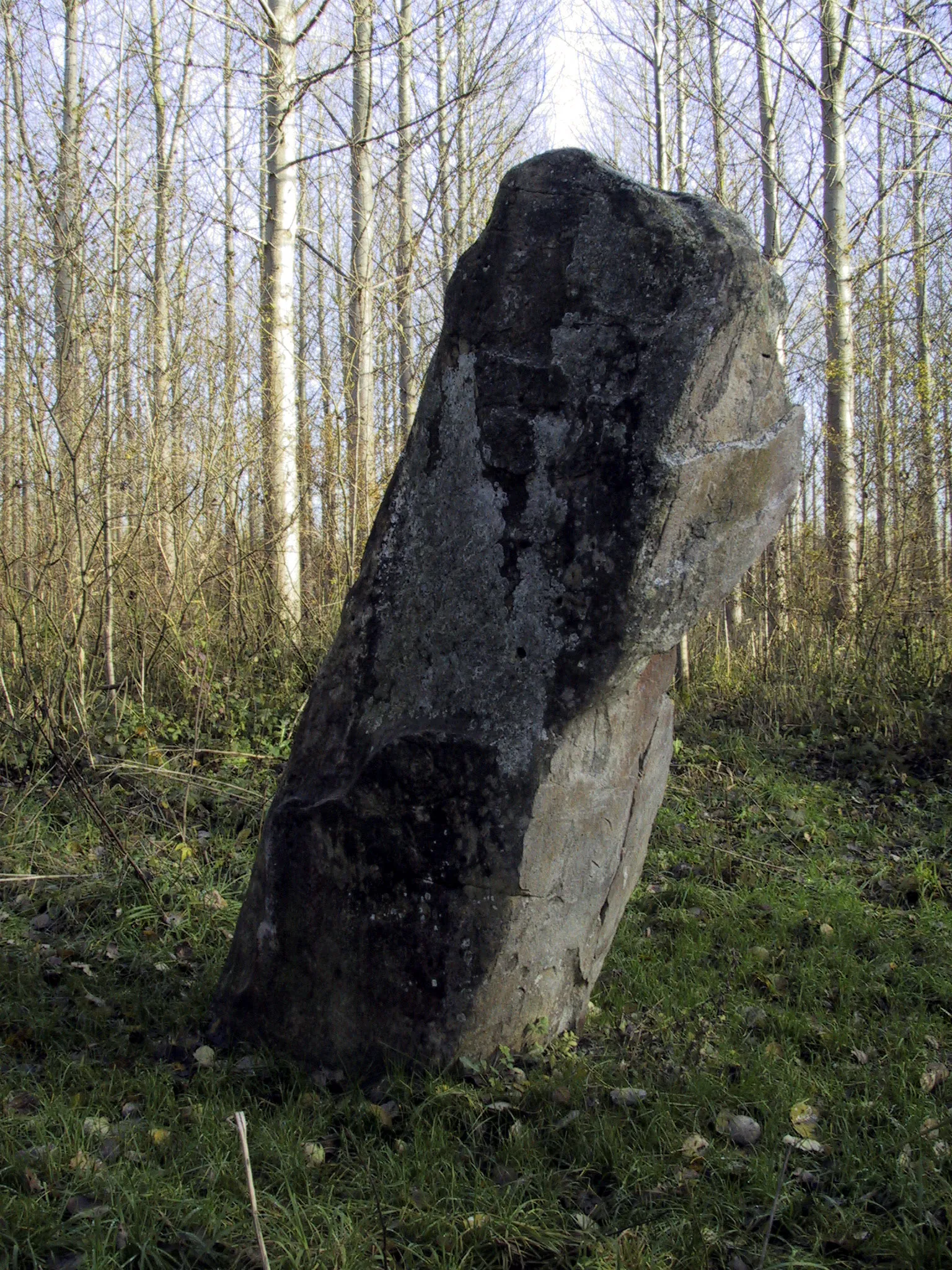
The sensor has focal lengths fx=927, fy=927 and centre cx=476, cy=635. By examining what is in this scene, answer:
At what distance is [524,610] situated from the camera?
2.71 m

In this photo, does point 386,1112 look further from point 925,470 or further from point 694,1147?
point 925,470

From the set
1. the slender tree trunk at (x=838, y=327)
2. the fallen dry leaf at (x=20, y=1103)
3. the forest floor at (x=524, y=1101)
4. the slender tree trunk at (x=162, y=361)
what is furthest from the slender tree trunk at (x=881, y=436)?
the fallen dry leaf at (x=20, y=1103)

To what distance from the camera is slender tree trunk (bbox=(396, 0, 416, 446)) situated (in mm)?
10070

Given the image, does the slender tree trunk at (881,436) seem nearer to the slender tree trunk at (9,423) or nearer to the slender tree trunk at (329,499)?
the slender tree trunk at (329,499)

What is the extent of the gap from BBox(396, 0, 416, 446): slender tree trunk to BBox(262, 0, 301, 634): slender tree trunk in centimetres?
137

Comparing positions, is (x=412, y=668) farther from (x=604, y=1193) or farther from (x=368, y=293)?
(x=368, y=293)

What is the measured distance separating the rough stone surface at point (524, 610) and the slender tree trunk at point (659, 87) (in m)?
8.02

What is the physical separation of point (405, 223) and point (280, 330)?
386 cm

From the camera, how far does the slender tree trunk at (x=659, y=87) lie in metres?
9.85

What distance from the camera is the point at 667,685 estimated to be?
3.03 meters

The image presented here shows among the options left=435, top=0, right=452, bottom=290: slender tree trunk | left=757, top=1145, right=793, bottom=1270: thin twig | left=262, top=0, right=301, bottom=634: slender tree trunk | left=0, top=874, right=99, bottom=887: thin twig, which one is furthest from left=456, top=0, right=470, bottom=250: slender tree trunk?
left=757, top=1145, right=793, bottom=1270: thin twig

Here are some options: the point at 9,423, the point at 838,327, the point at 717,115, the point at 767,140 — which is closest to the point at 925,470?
the point at 838,327

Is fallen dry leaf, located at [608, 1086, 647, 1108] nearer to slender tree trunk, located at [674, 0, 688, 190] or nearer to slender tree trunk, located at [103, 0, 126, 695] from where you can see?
slender tree trunk, located at [103, 0, 126, 695]

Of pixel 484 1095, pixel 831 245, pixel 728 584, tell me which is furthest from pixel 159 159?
pixel 484 1095
